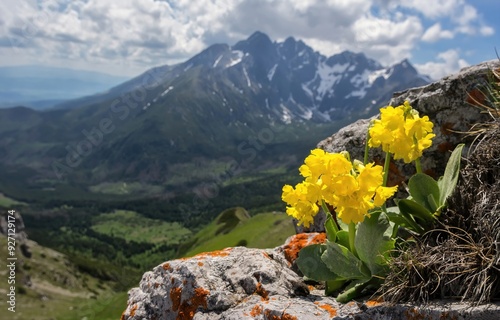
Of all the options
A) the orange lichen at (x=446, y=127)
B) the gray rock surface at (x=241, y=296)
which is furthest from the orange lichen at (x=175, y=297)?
the orange lichen at (x=446, y=127)

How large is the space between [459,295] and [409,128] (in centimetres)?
210

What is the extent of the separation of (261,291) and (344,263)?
1.39m

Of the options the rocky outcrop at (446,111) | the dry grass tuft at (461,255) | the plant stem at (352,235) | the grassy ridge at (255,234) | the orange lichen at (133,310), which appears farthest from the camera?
the grassy ridge at (255,234)

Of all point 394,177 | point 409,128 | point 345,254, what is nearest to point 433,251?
point 345,254

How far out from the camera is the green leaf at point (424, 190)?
577 cm

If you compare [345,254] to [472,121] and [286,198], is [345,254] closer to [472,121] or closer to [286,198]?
[286,198]

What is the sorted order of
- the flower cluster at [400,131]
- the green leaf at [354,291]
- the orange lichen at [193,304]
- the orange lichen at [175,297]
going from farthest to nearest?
the orange lichen at [175,297], the orange lichen at [193,304], the green leaf at [354,291], the flower cluster at [400,131]

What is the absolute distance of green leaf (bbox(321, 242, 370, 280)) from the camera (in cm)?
569

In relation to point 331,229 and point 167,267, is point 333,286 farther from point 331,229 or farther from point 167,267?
point 167,267

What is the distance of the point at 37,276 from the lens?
623 feet

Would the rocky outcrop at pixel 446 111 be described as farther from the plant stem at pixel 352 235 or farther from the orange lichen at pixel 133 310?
the orange lichen at pixel 133 310

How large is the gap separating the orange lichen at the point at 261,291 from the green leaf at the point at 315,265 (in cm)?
66

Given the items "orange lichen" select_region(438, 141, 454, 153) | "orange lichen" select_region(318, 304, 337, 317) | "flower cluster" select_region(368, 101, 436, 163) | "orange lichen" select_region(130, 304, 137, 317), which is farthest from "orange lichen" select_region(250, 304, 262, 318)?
"orange lichen" select_region(438, 141, 454, 153)

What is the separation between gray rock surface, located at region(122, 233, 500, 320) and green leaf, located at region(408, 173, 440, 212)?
4.66 feet
